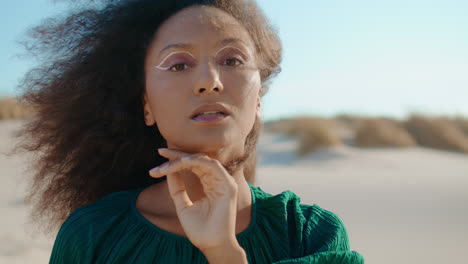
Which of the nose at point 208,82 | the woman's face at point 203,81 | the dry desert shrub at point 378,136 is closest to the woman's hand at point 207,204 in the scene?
the woman's face at point 203,81

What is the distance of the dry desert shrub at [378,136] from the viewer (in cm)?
1369

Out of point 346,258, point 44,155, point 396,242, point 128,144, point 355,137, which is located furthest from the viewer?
point 355,137

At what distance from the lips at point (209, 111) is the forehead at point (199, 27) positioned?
0.28m

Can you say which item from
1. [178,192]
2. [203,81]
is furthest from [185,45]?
[178,192]

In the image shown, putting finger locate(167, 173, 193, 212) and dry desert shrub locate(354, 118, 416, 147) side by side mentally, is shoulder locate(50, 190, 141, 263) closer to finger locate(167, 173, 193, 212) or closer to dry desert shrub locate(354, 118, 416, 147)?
finger locate(167, 173, 193, 212)

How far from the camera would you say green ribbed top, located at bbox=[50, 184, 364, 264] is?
5.97ft

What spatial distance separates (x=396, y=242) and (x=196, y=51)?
13.4ft

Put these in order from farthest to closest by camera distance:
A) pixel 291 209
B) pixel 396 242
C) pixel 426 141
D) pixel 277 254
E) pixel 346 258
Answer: pixel 426 141, pixel 396 242, pixel 291 209, pixel 277 254, pixel 346 258

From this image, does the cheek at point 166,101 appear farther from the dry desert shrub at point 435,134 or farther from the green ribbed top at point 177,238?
the dry desert shrub at point 435,134

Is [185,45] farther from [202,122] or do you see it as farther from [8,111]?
[8,111]

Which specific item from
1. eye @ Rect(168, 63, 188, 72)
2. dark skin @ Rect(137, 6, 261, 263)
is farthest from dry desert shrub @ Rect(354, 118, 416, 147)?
eye @ Rect(168, 63, 188, 72)

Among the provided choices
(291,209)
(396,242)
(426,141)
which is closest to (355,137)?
(426,141)

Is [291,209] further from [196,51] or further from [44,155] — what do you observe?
[44,155]

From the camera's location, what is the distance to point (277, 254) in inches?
74.9
